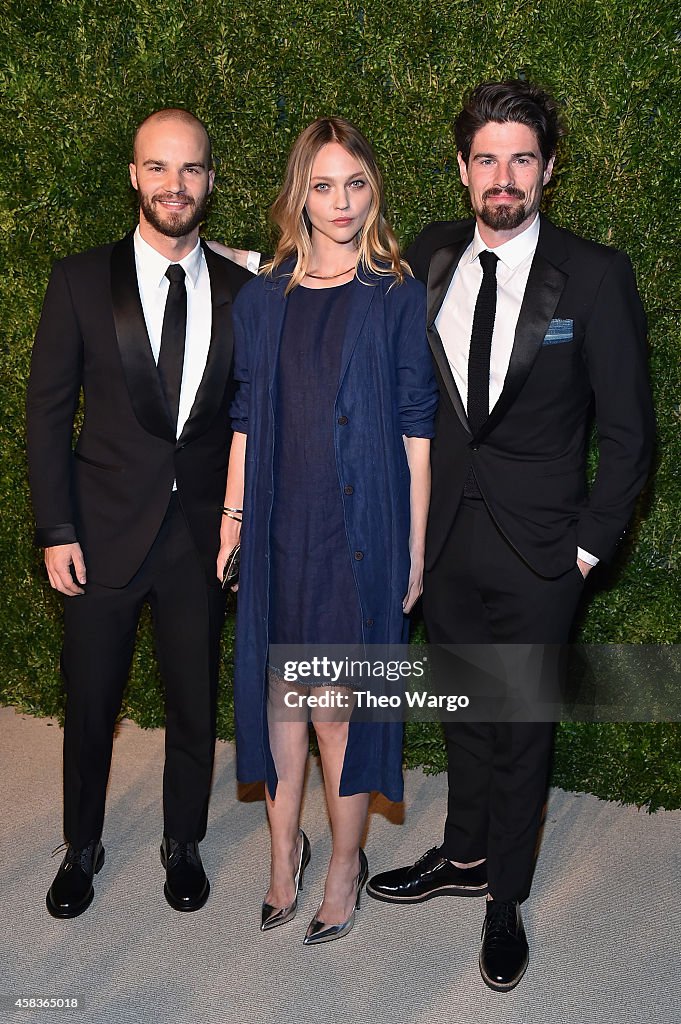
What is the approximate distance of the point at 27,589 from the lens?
4.62m

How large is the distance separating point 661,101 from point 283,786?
245 centimetres

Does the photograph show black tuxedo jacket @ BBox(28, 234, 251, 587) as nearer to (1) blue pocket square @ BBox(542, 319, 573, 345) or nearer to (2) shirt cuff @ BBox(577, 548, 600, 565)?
(1) blue pocket square @ BBox(542, 319, 573, 345)

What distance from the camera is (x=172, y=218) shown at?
3092 mm

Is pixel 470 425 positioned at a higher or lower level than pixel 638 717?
higher

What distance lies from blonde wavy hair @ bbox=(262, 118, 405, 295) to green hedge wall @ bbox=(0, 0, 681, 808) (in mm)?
1018

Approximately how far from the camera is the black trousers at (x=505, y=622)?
3059 mm

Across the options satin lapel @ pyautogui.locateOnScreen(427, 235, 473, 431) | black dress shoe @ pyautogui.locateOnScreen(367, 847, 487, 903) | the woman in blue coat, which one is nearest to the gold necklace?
the woman in blue coat

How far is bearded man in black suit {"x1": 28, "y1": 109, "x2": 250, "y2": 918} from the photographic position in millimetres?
3098

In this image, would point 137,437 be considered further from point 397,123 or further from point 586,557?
point 397,123

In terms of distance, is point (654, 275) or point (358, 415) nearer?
point (358, 415)

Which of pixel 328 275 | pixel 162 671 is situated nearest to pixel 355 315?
pixel 328 275

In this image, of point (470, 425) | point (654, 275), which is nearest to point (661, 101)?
point (654, 275)

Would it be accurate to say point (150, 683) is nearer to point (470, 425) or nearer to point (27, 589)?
point (27, 589)

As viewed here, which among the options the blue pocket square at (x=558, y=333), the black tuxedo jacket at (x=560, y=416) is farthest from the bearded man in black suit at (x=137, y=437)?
the blue pocket square at (x=558, y=333)
